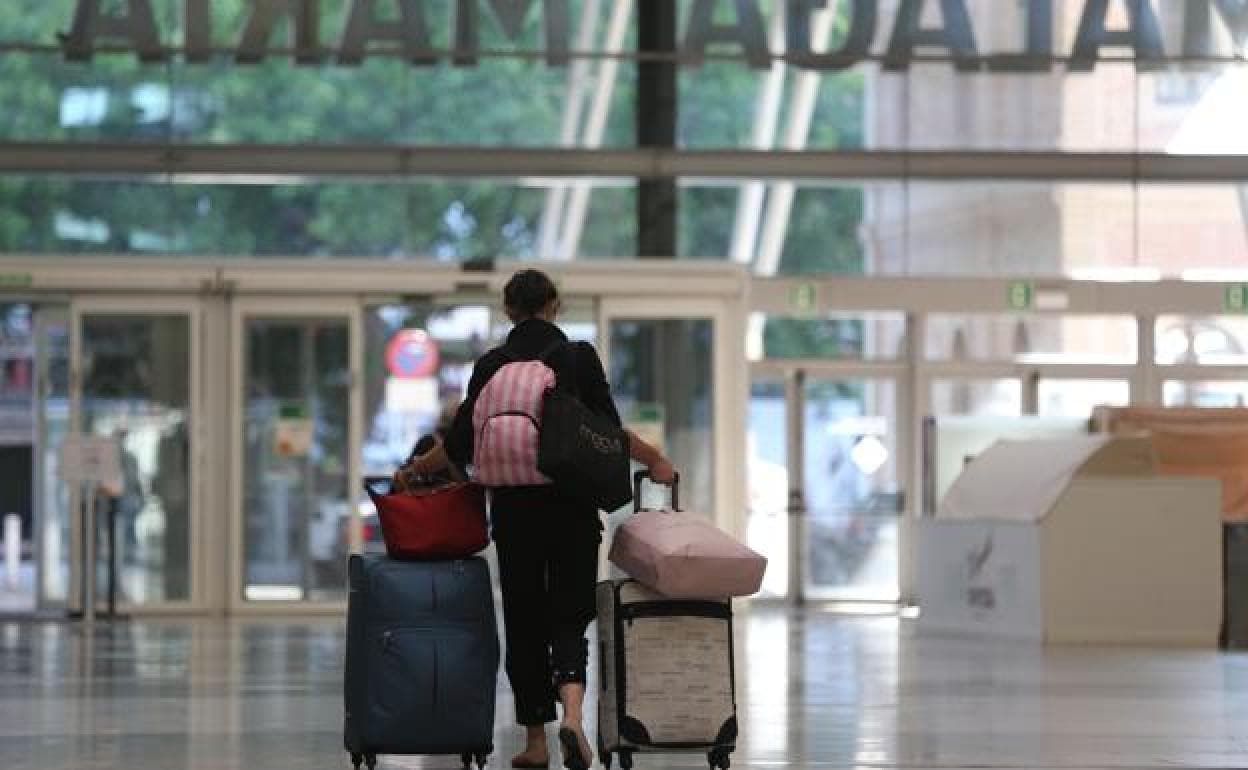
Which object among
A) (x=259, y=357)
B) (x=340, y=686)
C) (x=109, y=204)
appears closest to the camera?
(x=340, y=686)

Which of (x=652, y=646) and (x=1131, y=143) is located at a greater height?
(x=1131, y=143)

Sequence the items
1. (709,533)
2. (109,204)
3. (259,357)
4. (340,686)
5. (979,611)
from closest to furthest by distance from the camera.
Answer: (709,533) < (340,686) < (979,611) < (259,357) < (109,204)

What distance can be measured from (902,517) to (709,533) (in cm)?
1744

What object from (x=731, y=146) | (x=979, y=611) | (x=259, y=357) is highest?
(x=731, y=146)

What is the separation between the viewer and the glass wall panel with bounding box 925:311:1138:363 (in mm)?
25578

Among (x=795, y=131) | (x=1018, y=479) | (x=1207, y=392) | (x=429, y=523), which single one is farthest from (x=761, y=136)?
(x=429, y=523)

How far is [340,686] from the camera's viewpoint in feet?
45.0

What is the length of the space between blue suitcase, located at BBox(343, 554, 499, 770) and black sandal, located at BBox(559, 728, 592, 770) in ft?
0.85

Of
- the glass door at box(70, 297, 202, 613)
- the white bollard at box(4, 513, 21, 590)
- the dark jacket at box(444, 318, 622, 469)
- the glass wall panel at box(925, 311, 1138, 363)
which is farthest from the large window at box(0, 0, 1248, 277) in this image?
the dark jacket at box(444, 318, 622, 469)

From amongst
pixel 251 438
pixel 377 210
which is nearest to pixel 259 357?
pixel 251 438

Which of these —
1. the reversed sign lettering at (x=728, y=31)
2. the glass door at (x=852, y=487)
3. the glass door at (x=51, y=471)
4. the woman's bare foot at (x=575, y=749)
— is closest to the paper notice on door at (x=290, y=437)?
the glass door at (x=51, y=471)

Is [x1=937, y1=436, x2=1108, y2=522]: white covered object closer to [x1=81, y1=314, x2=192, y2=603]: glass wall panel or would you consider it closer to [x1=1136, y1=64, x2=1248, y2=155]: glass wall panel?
[x1=1136, y1=64, x2=1248, y2=155]: glass wall panel

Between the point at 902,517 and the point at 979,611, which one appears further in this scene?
the point at 902,517

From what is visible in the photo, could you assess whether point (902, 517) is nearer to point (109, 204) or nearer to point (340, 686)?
point (109, 204)
